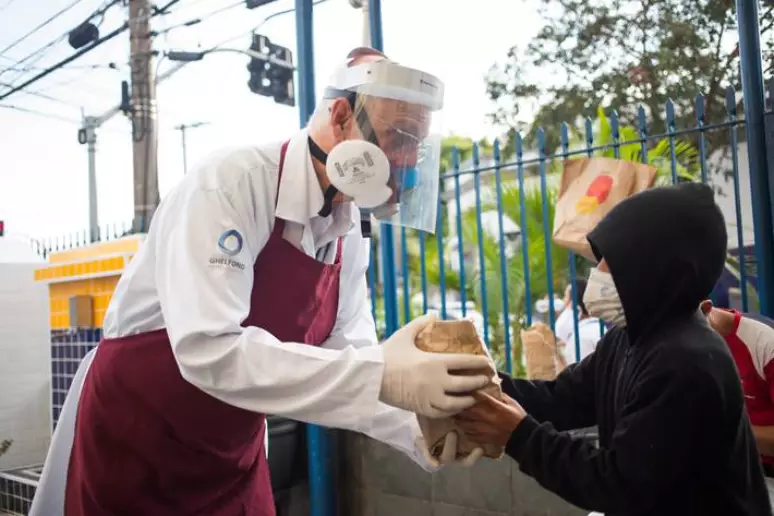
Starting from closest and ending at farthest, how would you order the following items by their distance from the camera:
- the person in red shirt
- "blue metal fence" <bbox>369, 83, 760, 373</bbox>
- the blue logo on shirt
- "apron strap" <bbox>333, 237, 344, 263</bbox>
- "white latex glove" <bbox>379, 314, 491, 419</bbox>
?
"white latex glove" <bbox>379, 314, 491, 419</bbox> < the blue logo on shirt < "apron strap" <bbox>333, 237, 344, 263</bbox> < the person in red shirt < "blue metal fence" <bbox>369, 83, 760, 373</bbox>

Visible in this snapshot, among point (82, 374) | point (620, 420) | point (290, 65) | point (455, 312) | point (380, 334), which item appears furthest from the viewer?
point (290, 65)

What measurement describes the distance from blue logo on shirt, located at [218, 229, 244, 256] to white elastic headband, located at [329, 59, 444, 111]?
43cm

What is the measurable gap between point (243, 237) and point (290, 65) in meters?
6.08

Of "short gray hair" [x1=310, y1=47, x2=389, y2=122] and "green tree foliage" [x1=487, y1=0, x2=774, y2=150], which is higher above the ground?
"green tree foliage" [x1=487, y1=0, x2=774, y2=150]

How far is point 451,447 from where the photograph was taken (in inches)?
60.0

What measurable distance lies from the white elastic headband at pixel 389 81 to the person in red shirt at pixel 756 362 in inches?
56.9

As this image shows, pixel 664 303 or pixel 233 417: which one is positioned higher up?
pixel 664 303

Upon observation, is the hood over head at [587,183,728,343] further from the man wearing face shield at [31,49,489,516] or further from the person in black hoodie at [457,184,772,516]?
the man wearing face shield at [31,49,489,516]

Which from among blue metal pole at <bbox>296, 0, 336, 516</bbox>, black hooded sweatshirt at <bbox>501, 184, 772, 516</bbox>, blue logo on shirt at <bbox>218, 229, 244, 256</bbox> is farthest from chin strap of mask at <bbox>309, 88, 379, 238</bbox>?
blue metal pole at <bbox>296, 0, 336, 516</bbox>

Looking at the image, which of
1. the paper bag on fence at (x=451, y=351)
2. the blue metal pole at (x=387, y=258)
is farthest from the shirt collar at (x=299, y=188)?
the blue metal pole at (x=387, y=258)

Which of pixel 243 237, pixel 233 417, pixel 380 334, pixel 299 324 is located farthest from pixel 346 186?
pixel 380 334

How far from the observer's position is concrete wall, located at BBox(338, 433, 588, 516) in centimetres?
308

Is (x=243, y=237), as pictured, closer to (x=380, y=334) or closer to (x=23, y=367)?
(x=380, y=334)

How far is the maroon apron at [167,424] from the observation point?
1.59 m
